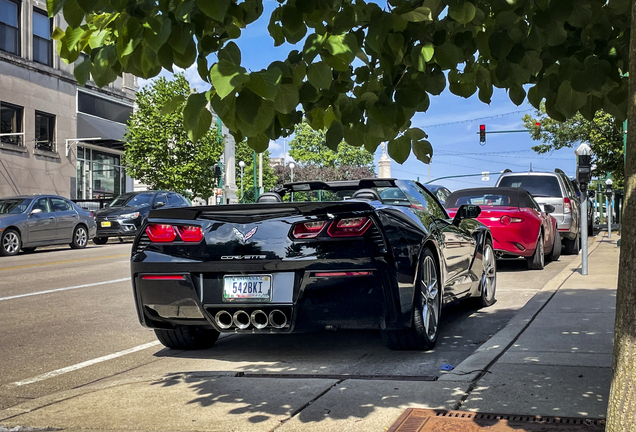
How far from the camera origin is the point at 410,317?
5.38 meters

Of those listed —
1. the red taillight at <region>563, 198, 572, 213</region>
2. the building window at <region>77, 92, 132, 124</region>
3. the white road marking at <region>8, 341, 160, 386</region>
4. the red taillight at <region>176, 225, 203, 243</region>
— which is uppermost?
the building window at <region>77, 92, 132, 124</region>

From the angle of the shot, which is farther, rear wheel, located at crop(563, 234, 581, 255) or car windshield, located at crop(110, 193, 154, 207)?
car windshield, located at crop(110, 193, 154, 207)

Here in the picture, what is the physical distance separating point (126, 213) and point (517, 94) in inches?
863

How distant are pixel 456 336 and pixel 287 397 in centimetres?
258

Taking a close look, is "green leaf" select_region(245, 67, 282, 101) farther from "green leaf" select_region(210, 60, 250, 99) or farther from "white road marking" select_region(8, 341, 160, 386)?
"white road marking" select_region(8, 341, 160, 386)

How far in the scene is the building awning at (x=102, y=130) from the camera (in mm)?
36062

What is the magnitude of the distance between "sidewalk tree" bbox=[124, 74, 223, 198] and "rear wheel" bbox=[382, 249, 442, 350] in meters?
29.9

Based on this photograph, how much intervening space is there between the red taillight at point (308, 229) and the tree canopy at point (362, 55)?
137 centimetres

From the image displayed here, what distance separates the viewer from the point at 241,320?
17.4 ft

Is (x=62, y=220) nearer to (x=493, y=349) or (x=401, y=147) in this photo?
(x=493, y=349)

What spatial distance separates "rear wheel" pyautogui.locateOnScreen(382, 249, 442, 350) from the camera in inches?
219

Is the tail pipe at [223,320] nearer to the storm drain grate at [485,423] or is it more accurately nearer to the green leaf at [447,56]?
the storm drain grate at [485,423]

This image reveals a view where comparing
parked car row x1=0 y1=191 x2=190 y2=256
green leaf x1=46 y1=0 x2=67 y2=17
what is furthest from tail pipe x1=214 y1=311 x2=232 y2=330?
parked car row x1=0 y1=191 x2=190 y2=256

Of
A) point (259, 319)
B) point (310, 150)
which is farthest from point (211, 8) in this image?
point (310, 150)
